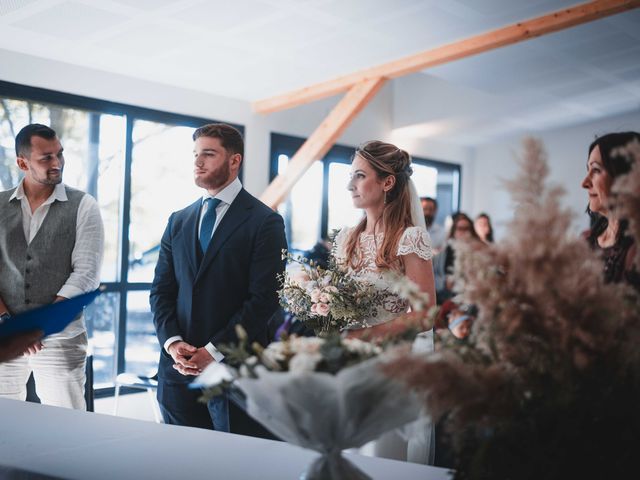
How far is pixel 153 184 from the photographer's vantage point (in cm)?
577

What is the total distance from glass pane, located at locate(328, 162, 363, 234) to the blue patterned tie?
477 cm

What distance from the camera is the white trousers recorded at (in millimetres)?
3094

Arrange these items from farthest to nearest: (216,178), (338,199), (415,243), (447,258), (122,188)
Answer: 1. (338,199)
2. (447,258)
3. (122,188)
4. (216,178)
5. (415,243)

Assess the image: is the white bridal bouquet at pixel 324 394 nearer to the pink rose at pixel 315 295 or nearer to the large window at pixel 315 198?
the pink rose at pixel 315 295

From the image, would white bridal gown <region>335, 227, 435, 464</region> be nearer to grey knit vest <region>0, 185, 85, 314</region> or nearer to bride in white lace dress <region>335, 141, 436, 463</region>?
bride in white lace dress <region>335, 141, 436, 463</region>

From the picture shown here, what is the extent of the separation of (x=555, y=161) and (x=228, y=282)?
8.03 metres

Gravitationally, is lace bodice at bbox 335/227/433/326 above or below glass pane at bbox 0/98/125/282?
below

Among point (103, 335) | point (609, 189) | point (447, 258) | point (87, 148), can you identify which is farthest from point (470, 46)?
point (103, 335)

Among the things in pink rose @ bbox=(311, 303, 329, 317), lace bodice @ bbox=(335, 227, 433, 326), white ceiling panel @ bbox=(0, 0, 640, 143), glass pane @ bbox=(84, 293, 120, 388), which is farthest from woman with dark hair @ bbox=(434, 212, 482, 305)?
pink rose @ bbox=(311, 303, 329, 317)

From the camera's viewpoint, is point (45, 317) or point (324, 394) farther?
point (45, 317)

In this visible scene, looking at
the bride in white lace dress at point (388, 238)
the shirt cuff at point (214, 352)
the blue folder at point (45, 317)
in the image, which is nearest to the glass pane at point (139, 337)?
the shirt cuff at point (214, 352)

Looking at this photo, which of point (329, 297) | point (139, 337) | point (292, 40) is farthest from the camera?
point (139, 337)

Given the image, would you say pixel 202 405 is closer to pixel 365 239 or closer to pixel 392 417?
pixel 365 239

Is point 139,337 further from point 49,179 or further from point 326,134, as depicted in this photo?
point 49,179
